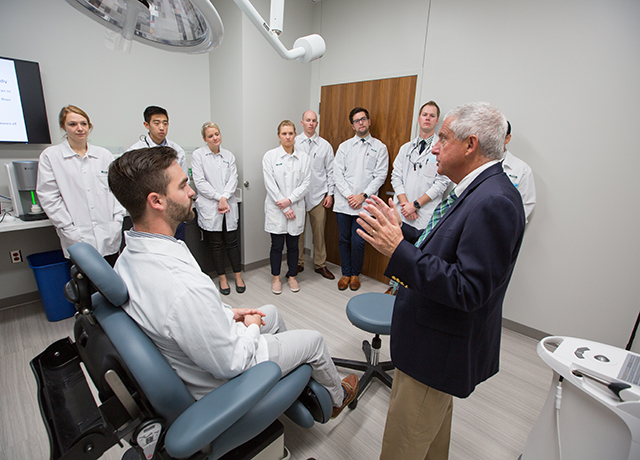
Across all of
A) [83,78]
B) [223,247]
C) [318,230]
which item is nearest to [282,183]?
[318,230]

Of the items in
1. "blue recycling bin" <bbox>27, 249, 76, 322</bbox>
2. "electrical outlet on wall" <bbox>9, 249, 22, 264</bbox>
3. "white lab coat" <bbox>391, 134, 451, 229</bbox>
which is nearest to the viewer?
"blue recycling bin" <bbox>27, 249, 76, 322</bbox>

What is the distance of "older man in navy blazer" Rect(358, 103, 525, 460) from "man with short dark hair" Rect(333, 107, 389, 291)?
6.24 ft

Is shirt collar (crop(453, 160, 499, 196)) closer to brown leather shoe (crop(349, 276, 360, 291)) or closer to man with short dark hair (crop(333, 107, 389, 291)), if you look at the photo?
man with short dark hair (crop(333, 107, 389, 291))

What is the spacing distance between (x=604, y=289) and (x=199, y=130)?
388cm

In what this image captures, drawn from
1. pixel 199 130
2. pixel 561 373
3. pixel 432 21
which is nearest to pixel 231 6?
pixel 199 130

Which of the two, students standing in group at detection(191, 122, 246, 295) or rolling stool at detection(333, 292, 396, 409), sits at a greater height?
students standing in group at detection(191, 122, 246, 295)

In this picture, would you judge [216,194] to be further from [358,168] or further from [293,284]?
[358,168]

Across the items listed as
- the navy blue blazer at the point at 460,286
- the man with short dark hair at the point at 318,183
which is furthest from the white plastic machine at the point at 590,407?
the man with short dark hair at the point at 318,183

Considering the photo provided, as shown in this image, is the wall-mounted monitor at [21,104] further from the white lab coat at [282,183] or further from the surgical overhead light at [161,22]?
the surgical overhead light at [161,22]

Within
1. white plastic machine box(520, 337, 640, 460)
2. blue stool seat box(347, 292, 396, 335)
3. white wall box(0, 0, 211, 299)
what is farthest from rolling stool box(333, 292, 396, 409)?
white wall box(0, 0, 211, 299)

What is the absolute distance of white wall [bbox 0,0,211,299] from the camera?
228cm

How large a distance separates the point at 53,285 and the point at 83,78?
172 centimetres

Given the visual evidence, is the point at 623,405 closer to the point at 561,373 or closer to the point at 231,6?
the point at 561,373

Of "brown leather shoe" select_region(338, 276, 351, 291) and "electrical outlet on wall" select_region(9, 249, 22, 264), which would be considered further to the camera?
"brown leather shoe" select_region(338, 276, 351, 291)
